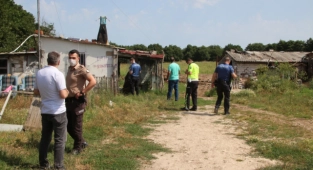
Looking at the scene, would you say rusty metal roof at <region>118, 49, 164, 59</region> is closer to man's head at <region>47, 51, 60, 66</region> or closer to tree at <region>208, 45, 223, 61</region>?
man's head at <region>47, 51, 60, 66</region>

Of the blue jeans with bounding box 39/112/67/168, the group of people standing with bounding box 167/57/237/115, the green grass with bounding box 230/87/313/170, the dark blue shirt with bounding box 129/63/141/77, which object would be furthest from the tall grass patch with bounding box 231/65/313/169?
the dark blue shirt with bounding box 129/63/141/77

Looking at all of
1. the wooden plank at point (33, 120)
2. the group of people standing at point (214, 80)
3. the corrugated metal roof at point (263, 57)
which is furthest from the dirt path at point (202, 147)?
the corrugated metal roof at point (263, 57)

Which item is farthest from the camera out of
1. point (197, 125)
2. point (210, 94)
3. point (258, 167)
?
point (210, 94)

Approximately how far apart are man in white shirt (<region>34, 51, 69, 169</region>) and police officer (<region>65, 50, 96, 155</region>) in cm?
68

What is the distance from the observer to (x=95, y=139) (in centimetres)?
605

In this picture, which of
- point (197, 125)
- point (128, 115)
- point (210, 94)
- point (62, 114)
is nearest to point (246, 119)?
point (197, 125)

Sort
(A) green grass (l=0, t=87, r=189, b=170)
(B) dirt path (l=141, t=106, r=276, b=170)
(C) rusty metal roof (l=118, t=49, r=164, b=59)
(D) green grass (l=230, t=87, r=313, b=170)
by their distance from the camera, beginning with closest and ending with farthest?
1. (A) green grass (l=0, t=87, r=189, b=170)
2. (B) dirt path (l=141, t=106, r=276, b=170)
3. (D) green grass (l=230, t=87, r=313, b=170)
4. (C) rusty metal roof (l=118, t=49, r=164, b=59)

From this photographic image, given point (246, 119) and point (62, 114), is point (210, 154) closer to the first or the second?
point (62, 114)

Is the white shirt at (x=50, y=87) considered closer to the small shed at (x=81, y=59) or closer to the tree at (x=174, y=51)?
the small shed at (x=81, y=59)

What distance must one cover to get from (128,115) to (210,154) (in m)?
3.69

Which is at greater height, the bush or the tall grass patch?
the bush

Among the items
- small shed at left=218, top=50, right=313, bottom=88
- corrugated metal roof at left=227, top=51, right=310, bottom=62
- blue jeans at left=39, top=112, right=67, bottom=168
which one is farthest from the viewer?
corrugated metal roof at left=227, top=51, right=310, bottom=62

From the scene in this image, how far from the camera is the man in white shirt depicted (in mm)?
4090

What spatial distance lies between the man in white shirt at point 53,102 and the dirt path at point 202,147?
123 centimetres
